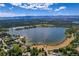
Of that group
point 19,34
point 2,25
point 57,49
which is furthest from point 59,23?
point 2,25

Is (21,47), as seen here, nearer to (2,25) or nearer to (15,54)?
(15,54)

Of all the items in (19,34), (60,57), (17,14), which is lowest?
(60,57)

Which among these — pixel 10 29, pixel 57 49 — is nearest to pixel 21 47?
pixel 10 29

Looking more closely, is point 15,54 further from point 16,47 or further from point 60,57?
point 60,57

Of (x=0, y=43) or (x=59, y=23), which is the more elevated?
(x=59, y=23)

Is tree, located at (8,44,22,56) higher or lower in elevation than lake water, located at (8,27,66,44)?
lower

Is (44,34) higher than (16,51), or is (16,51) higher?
(44,34)

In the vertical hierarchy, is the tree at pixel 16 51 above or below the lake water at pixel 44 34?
below
